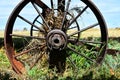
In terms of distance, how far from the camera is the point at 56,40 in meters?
7.82

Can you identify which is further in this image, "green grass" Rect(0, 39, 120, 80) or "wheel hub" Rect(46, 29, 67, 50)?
"wheel hub" Rect(46, 29, 67, 50)

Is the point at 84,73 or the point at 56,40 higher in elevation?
the point at 56,40

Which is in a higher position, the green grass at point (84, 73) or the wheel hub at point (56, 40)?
the wheel hub at point (56, 40)

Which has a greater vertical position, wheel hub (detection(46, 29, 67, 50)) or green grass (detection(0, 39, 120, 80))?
wheel hub (detection(46, 29, 67, 50))

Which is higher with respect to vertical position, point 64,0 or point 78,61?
point 64,0

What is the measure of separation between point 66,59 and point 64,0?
1.15m

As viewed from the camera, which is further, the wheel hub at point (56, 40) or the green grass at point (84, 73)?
the wheel hub at point (56, 40)

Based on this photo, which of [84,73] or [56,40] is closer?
[84,73]

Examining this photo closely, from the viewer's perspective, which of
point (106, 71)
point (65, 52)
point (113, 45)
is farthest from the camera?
point (113, 45)

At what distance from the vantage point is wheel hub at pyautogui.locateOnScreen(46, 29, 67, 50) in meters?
7.81

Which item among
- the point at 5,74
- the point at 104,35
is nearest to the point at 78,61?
the point at 104,35

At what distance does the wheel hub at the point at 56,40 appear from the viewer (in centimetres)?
781

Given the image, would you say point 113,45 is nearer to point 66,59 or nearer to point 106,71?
point 66,59

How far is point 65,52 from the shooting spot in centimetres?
841
